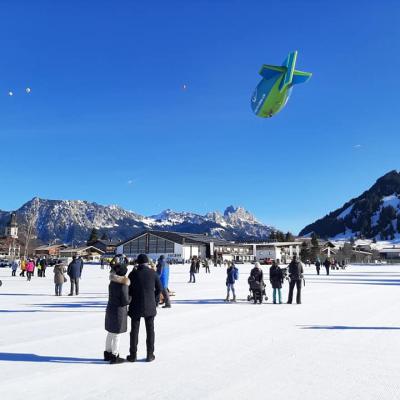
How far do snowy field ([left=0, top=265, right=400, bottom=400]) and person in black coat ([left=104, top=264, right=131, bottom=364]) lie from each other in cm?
21

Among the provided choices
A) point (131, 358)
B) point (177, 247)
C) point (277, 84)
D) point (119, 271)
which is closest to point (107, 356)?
point (131, 358)

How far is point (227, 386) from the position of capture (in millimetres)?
5512

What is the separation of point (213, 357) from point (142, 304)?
149 centimetres

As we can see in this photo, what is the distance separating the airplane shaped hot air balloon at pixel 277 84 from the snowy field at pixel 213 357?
869cm

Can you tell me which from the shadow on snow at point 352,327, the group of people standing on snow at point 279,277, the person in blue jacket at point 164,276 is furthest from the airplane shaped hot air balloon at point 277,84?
the shadow on snow at point 352,327

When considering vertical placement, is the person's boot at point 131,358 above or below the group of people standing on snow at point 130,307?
below

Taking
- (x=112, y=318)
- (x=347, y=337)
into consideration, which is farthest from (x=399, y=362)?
(x=112, y=318)

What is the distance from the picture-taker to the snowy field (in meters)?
5.33

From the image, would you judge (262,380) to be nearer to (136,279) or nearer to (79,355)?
(136,279)

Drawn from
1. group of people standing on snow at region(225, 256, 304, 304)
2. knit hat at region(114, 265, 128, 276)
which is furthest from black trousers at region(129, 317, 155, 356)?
group of people standing on snow at region(225, 256, 304, 304)

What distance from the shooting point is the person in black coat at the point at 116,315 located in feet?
21.6

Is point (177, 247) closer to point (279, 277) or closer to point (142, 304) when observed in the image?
point (279, 277)

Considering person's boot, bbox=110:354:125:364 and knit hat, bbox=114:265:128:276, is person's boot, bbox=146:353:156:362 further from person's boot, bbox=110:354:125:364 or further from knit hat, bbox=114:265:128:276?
knit hat, bbox=114:265:128:276

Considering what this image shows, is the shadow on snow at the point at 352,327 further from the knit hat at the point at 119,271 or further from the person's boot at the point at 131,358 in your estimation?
the knit hat at the point at 119,271
